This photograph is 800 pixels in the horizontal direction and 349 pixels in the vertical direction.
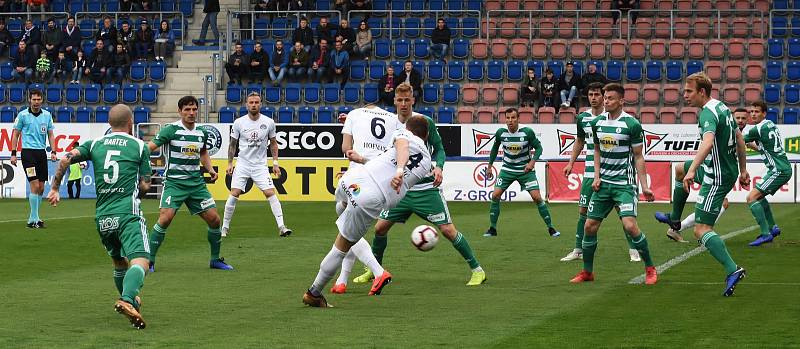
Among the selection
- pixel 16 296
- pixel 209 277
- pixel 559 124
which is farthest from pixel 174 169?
pixel 559 124

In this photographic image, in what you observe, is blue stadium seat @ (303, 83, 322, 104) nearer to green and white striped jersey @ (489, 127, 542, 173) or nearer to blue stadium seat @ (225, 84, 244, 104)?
blue stadium seat @ (225, 84, 244, 104)

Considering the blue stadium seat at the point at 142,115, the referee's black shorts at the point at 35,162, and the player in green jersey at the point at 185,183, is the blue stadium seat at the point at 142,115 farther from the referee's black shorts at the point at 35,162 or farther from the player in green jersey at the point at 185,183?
the player in green jersey at the point at 185,183

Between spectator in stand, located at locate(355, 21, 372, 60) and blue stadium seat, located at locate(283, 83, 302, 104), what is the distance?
196cm

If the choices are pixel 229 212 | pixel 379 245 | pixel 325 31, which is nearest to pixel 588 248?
pixel 379 245

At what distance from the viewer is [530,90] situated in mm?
33406

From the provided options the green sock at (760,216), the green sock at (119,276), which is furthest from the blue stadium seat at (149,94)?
the green sock at (119,276)

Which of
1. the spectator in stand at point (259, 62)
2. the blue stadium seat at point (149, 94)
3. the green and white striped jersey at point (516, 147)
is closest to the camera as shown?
the green and white striped jersey at point (516, 147)

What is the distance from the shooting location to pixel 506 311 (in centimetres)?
1040

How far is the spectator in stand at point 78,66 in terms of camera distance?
36.8 m

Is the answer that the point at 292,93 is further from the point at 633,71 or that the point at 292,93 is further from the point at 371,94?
the point at 633,71

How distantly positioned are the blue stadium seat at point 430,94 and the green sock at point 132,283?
25.2 meters

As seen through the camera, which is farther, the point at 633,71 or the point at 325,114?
the point at 633,71

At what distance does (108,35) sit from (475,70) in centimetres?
1070

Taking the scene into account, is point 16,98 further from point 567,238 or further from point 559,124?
point 567,238
